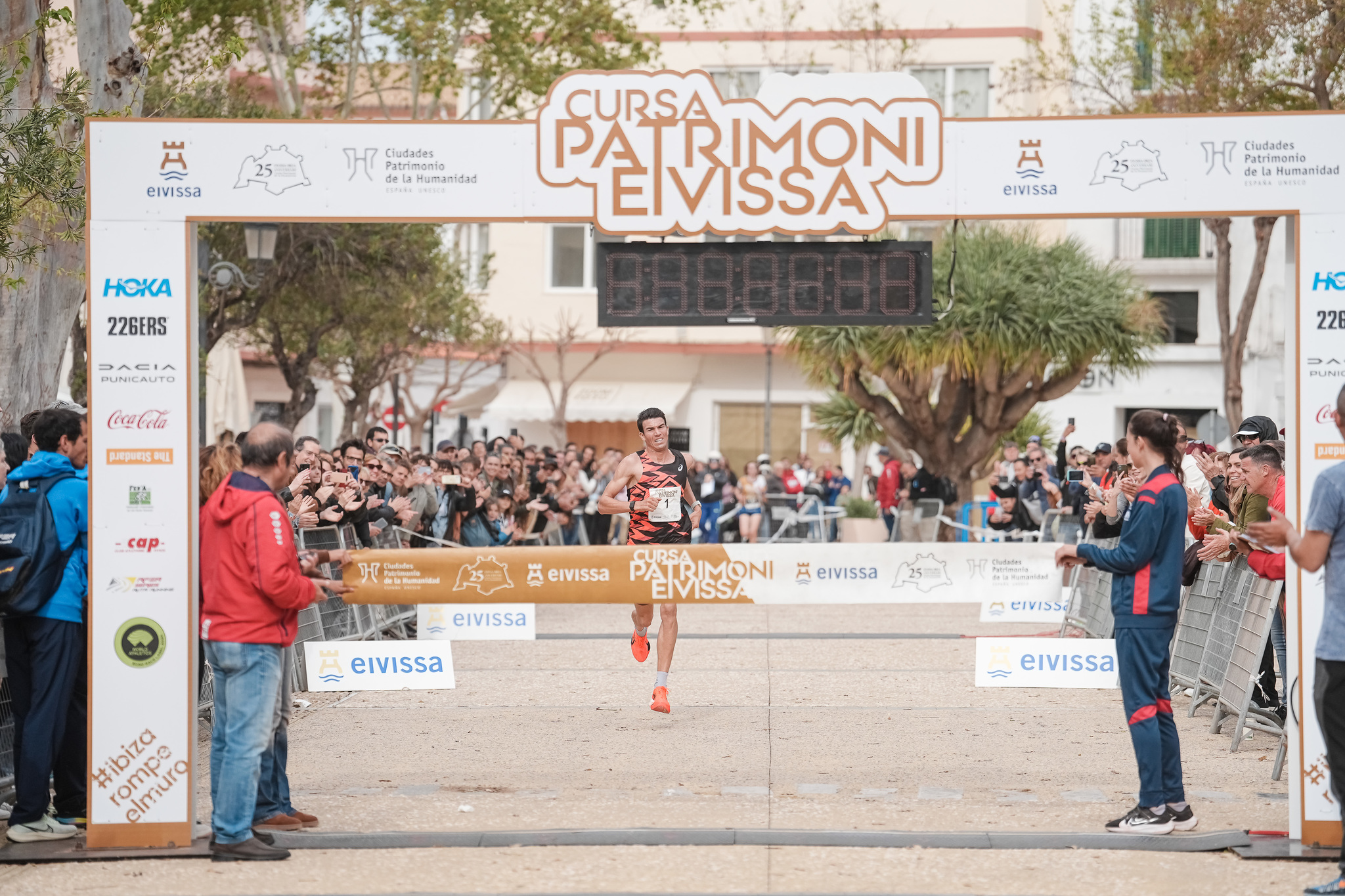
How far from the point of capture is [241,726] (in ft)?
21.3

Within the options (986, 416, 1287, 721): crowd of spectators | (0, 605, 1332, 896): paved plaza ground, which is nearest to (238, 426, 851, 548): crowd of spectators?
(0, 605, 1332, 896): paved plaza ground

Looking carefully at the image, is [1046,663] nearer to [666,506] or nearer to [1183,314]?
[666,506]

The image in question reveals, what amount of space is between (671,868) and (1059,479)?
15027 millimetres

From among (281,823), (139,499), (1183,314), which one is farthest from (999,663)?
(1183,314)

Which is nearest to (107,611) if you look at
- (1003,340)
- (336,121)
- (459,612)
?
(336,121)

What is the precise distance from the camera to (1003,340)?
82.0ft

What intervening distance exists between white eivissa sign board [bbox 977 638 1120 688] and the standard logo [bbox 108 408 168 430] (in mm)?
5614

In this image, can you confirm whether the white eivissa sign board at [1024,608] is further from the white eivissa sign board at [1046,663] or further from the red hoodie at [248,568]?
the red hoodie at [248,568]

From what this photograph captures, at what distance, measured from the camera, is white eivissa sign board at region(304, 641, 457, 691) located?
395 inches

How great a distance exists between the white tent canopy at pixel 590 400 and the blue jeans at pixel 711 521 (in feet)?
35.8

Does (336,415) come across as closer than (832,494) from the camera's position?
No

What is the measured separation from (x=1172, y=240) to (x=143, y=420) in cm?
3216

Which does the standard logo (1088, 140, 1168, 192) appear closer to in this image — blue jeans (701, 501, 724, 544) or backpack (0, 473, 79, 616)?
backpack (0, 473, 79, 616)

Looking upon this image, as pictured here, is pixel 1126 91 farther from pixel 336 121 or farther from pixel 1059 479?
pixel 336 121
